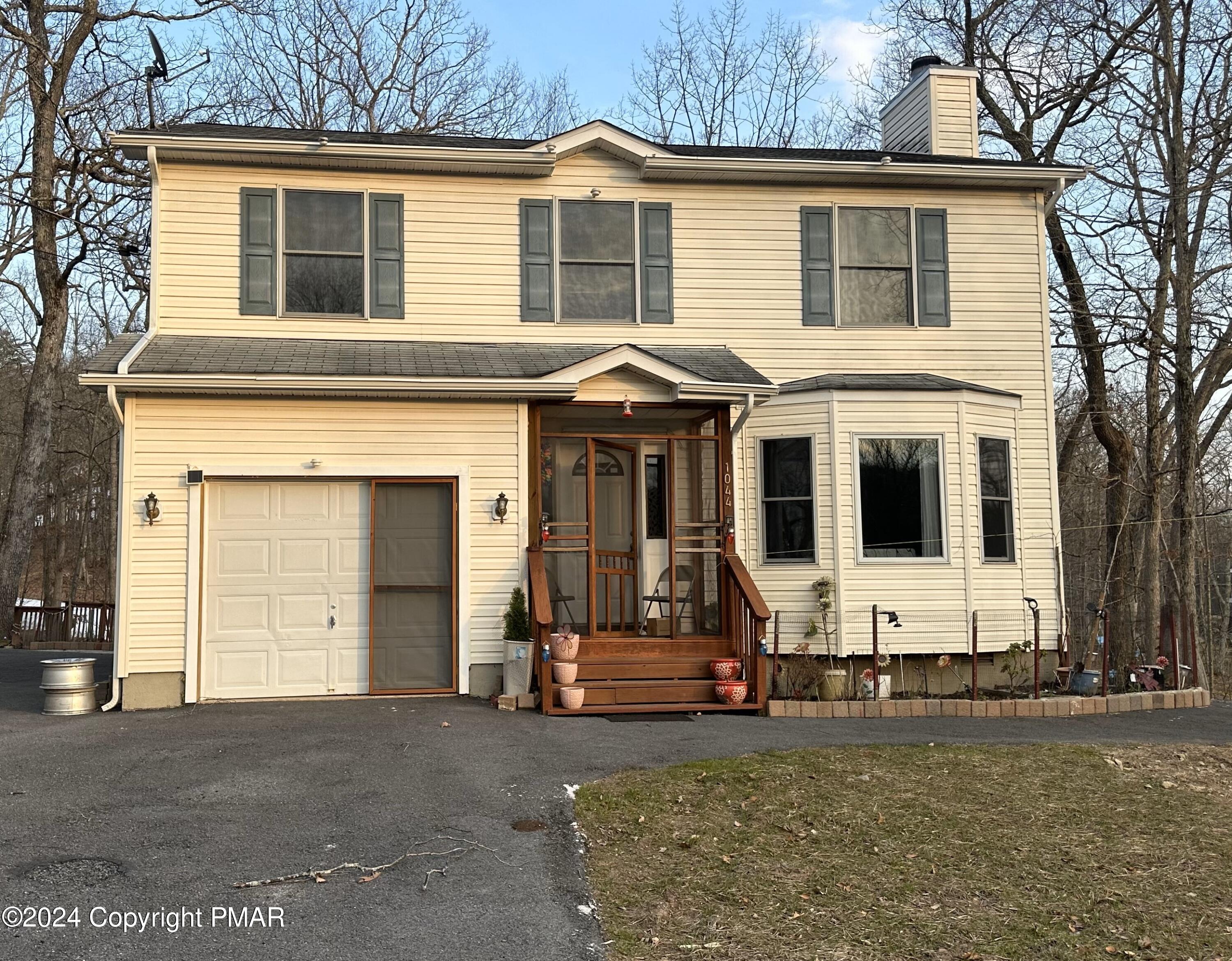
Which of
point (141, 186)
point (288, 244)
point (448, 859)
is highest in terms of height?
point (141, 186)

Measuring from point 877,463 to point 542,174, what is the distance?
4.90 meters

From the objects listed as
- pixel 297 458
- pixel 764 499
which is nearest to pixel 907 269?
pixel 764 499

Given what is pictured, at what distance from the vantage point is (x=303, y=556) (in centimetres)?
1030

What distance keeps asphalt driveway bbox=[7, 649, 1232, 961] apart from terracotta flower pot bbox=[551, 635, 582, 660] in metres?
0.63

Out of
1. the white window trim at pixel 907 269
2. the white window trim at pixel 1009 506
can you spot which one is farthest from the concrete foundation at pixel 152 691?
the white window trim at pixel 1009 506

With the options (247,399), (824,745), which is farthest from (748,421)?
(247,399)

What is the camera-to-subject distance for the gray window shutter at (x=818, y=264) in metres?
11.9

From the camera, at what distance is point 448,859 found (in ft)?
17.7

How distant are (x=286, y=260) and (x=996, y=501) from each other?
8.29 meters

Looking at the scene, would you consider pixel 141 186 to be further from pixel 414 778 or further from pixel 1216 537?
pixel 1216 537

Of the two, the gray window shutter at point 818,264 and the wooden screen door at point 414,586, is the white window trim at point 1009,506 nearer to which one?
the gray window shutter at point 818,264

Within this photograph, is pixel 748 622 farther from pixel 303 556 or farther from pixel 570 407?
pixel 303 556

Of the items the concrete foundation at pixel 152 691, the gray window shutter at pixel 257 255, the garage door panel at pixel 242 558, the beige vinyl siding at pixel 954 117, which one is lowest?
the concrete foundation at pixel 152 691

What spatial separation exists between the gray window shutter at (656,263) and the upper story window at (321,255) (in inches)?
123
